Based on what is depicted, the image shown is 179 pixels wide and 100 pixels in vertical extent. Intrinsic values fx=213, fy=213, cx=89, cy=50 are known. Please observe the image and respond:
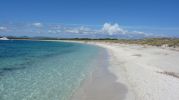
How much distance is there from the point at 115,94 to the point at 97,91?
118cm

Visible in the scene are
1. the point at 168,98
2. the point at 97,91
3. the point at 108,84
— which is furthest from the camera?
the point at 108,84

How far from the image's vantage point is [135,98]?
10547 mm

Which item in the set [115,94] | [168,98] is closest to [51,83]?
[115,94]

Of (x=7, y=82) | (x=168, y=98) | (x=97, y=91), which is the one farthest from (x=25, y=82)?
(x=168, y=98)

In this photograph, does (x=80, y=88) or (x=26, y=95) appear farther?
(x=80, y=88)

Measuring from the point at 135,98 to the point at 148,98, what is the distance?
63cm

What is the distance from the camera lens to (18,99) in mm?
10695

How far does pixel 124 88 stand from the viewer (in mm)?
12797

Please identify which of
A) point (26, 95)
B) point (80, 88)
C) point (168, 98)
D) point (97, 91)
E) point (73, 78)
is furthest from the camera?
point (73, 78)

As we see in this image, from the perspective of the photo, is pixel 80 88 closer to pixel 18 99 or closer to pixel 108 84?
pixel 108 84

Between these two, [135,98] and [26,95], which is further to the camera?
[26,95]

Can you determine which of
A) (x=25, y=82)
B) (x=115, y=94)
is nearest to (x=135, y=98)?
(x=115, y=94)

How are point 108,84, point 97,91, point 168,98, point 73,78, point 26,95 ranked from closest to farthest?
point 168,98
point 26,95
point 97,91
point 108,84
point 73,78

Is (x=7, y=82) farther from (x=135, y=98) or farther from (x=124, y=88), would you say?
(x=135, y=98)
